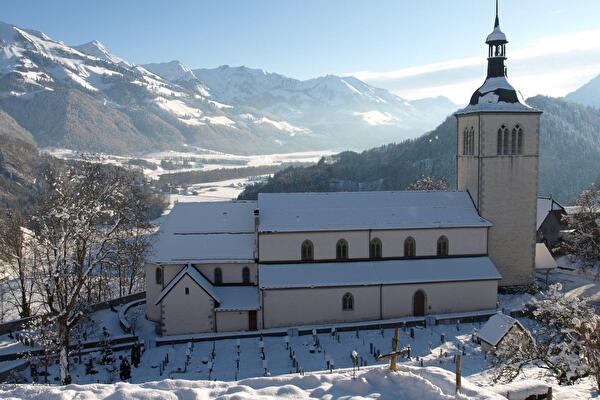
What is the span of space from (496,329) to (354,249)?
36.6 ft

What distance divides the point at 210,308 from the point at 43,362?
34.0 feet

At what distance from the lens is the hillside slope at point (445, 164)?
146 m

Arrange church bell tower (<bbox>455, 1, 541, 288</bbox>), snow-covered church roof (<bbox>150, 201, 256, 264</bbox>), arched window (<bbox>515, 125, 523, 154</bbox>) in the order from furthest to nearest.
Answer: arched window (<bbox>515, 125, 523, 154</bbox>) < church bell tower (<bbox>455, 1, 541, 288</bbox>) < snow-covered church roof (<bbox>150, 201, 256, 264</bbox>)

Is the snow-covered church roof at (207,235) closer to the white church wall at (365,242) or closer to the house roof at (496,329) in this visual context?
the white church wall at (365,242)

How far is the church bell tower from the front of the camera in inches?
1700

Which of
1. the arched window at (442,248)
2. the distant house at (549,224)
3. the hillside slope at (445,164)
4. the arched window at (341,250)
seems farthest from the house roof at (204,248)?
the hillside slope at (445,164)

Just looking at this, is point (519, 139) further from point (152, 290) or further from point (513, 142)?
point (152, 290)

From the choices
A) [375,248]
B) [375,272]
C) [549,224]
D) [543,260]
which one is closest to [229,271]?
[375,272]

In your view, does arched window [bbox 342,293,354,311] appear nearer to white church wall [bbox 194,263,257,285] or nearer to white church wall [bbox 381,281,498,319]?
white church wall [bbox 381,281,498,319]

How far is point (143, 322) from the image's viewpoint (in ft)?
132

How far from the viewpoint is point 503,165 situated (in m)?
43.7

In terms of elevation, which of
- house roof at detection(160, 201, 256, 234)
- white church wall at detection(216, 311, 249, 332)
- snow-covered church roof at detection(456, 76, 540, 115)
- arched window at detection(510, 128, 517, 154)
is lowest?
white church wall at detection(216, 311, 249, 332)

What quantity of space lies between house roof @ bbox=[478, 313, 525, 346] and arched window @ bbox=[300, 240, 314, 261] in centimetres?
1239

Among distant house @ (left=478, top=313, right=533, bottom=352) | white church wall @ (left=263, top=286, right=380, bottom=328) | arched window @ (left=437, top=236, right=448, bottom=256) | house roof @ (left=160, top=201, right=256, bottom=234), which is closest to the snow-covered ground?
distant house @ (left=478, top=313, right=533, bottom=352)
